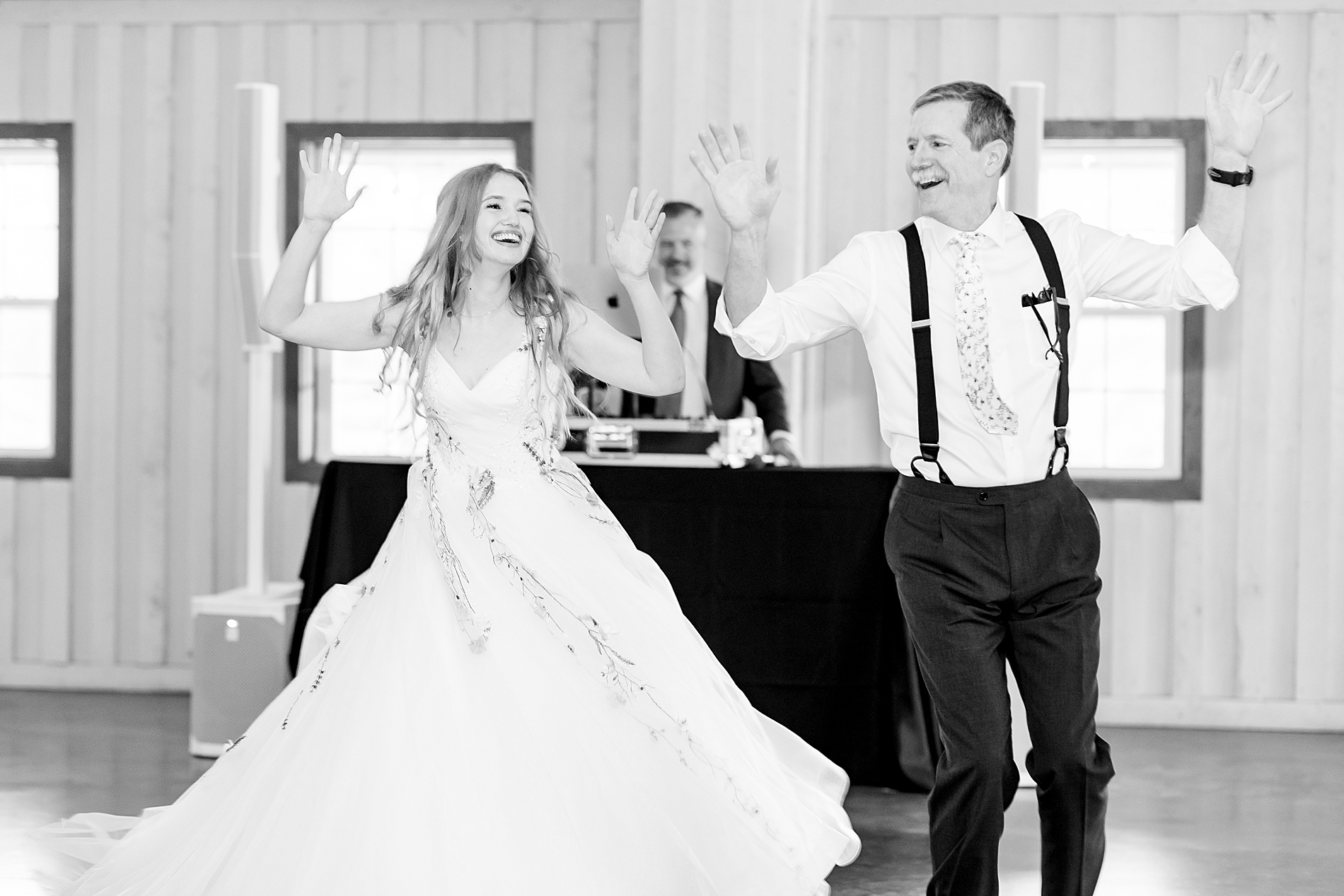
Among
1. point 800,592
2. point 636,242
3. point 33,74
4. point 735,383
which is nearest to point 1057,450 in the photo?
point 636,242

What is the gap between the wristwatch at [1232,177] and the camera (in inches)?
95.0

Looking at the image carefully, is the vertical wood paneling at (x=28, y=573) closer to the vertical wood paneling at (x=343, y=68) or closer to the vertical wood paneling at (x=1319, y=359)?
the vertical wood paneling at (x=343, y=68)

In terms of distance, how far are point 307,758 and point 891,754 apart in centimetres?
193

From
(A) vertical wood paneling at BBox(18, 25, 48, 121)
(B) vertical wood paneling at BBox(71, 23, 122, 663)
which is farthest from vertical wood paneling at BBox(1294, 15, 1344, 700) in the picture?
(A) vertical wood paneling at BBox(18, 25, 48, 121)

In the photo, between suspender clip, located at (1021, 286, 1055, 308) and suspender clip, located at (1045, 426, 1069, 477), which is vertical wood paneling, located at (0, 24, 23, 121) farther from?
suspender clip, located at (1045, 426, 1069, 477)

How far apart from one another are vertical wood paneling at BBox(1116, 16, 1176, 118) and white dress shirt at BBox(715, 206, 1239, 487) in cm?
327

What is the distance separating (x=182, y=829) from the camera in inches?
114

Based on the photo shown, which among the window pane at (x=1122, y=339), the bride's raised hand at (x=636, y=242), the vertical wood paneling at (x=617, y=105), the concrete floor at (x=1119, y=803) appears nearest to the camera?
the bride's raised hand at (x=636, y=242)

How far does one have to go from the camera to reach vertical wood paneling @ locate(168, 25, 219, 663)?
588cm

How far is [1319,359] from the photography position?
5.48 metres

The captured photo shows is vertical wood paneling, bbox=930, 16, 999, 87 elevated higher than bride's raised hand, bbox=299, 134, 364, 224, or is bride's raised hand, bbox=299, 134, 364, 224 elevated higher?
vertical wood paneling, bbox=930, 16, 999, 87

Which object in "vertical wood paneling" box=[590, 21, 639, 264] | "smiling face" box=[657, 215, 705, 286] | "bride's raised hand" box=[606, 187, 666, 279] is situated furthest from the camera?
"vertical wood paneling" box=[590, 21, 639, 264]

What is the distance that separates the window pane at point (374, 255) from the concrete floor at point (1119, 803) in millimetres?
1462

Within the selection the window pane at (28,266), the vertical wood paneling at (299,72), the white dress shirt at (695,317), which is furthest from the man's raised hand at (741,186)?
the window pane at (28,266)
